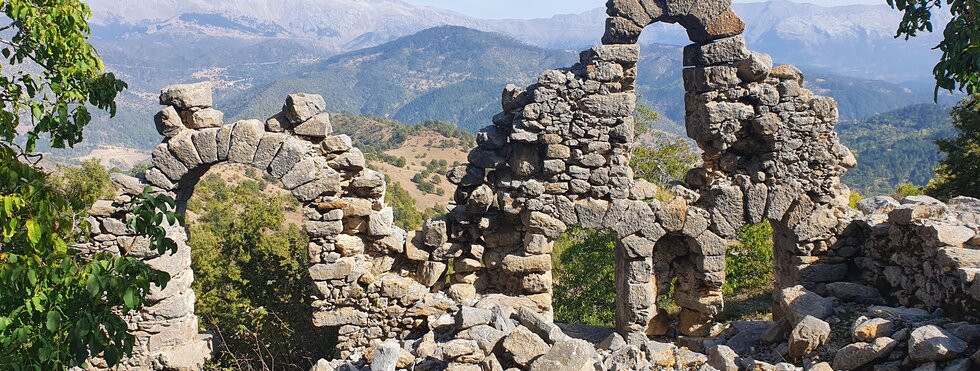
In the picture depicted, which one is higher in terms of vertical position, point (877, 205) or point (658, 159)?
point (877, 205)

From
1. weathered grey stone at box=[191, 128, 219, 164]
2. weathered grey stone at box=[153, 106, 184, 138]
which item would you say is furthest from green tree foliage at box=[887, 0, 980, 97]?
weathered grey stone at box=[153, 106, 184, 138]

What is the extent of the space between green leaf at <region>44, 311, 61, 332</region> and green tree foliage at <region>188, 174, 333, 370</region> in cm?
461

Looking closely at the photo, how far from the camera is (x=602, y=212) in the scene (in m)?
9.63

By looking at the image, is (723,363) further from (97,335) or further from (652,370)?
(97,335)

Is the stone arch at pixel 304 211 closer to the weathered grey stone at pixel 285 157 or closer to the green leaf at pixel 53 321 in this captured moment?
the weathered grey stone at pixel 285 157

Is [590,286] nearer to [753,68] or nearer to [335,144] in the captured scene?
[753,68]

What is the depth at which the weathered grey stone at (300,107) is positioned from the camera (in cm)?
889

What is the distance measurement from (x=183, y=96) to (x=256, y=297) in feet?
11.9

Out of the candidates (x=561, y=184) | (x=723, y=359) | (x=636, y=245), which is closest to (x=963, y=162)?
(x=636, y=245)

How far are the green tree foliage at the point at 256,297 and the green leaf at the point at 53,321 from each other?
4613 mm

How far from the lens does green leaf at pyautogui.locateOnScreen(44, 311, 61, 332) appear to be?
4.21 m

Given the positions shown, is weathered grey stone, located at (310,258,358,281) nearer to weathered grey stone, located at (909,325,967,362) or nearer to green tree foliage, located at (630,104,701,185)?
weathered grey stone, located at (909,325,967,362)

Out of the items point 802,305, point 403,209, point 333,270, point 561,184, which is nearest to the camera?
point 802,305

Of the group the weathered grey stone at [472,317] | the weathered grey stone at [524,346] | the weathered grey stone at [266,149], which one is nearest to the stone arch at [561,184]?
the weathered grey stone at [266,149]
